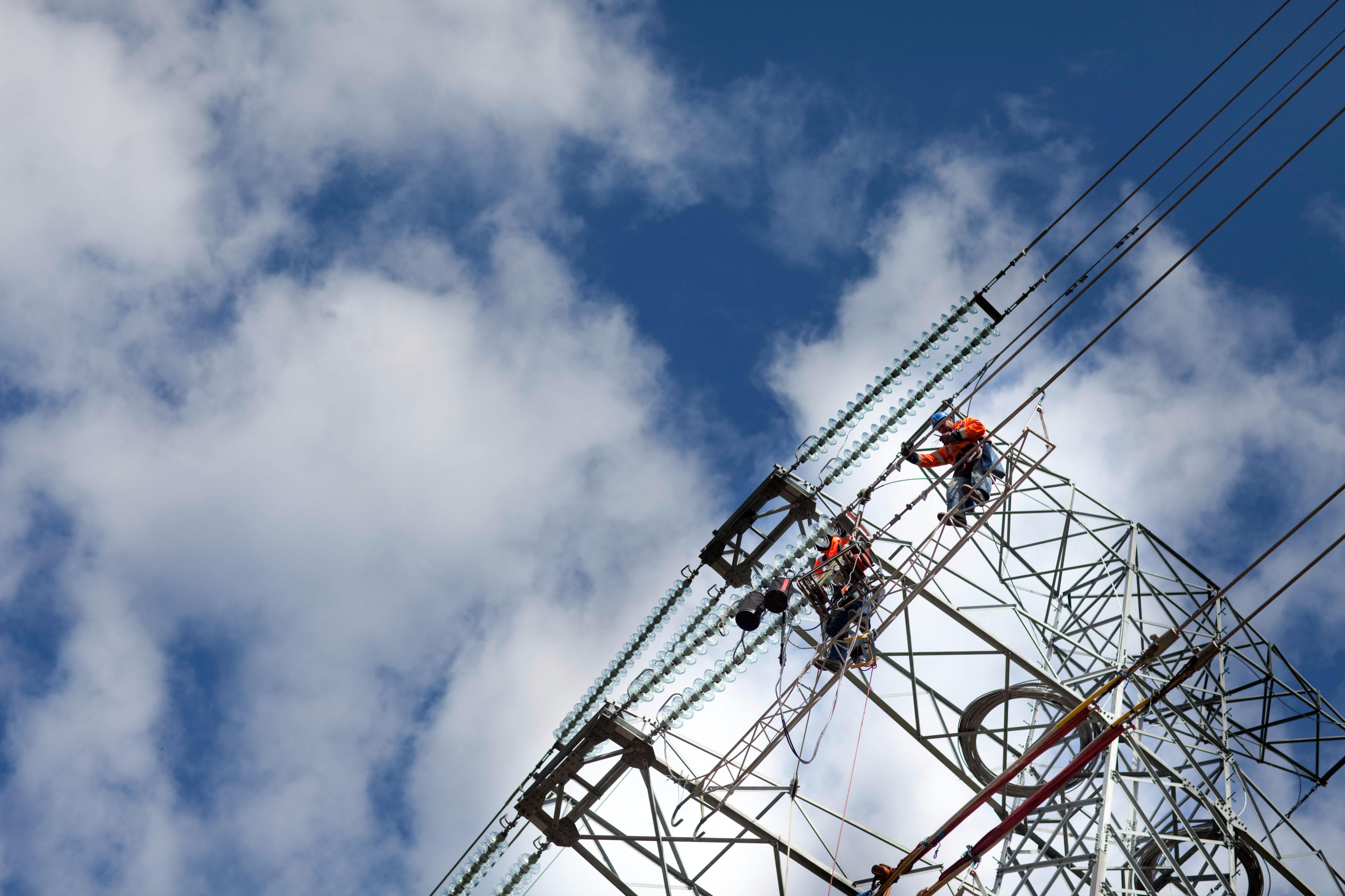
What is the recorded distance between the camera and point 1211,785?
16.1 metres

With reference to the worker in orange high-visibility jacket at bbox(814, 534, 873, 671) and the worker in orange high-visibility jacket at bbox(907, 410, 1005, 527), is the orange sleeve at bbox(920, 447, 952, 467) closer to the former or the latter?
the worker in orange high-visibility jacket at bbox(907, 410, 1005, 527)

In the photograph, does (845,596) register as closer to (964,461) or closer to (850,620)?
(850,620)

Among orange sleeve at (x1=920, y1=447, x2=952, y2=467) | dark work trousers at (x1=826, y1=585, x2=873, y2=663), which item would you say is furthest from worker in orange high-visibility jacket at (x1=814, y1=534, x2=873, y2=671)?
orange sleeve at (x1=920, y1=447, x2=952, y2=467)

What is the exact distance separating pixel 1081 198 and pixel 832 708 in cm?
726

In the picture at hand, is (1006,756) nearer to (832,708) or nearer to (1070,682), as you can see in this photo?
(1070,682)

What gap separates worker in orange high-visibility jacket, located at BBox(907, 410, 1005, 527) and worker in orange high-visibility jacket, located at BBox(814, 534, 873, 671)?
128 centimetres

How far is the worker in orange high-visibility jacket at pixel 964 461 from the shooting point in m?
17.2

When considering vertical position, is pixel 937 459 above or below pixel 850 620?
above

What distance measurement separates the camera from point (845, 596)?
56.0ft

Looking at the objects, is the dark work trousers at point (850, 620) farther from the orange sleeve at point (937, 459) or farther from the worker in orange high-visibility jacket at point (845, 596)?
the orange sleeve at point (937, 459)

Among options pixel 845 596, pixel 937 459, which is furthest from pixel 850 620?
pixel 937 459

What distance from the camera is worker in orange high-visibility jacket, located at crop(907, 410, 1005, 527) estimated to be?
1716 cm

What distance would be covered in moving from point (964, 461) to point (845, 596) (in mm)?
2454

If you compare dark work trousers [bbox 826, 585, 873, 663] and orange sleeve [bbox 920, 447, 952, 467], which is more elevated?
orange sleeve [bbox 920, 447, 952, 467]
